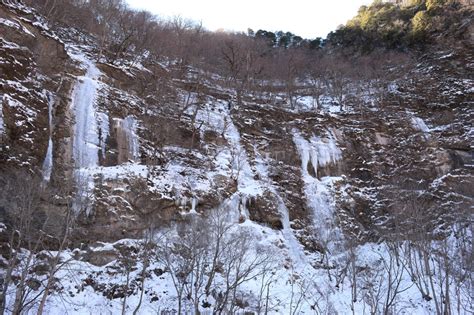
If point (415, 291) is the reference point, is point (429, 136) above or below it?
above

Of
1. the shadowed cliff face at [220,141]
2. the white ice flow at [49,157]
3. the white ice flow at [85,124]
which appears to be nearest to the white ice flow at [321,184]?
the shadowed cliff face at [220,141]

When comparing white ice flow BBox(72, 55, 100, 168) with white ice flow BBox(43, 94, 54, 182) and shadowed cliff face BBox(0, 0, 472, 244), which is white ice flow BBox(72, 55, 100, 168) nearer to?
shadowed cliff face BBox(0, 0, 472, 244)

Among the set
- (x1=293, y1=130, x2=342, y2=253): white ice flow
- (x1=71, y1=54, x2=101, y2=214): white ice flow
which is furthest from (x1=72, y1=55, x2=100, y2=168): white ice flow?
(x1=293, y1=130, x2=342, y2=253): white ice flow

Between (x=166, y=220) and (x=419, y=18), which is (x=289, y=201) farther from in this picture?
(x=419, y=18)

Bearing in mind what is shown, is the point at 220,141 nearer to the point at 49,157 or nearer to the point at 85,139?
the point at 85,139

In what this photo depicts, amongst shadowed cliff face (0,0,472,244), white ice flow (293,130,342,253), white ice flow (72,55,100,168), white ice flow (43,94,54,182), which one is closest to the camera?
white ice flow (43,94,54,182)

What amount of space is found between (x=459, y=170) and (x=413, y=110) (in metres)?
8.58

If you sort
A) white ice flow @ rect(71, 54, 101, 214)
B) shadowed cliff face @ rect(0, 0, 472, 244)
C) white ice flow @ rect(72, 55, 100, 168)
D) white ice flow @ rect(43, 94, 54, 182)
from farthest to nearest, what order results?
1. white ice flow @ rect(72, 55, 100, 168)
2. shadowed cliff face @ rect(0, 0, 472, 244)
3. white ice flow @ rect(71, 54, 101, 214)
4. white ice flow @ rect(43, 94, 54, 182)

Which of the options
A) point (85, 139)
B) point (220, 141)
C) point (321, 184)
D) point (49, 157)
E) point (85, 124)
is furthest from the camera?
point (220, 141)

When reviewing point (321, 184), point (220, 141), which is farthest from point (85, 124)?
point (321, 184)

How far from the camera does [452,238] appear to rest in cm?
2362

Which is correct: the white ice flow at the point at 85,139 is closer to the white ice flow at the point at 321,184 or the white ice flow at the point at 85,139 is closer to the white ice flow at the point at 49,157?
the white ice flow at the point at 49,157

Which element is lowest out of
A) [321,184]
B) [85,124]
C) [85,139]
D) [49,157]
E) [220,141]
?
[49,157]

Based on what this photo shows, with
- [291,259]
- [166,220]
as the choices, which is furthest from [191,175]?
[291,259]
